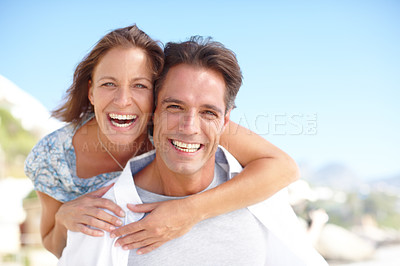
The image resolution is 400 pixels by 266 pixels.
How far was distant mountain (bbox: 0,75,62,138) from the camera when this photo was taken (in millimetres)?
11516

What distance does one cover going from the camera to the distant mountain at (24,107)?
37.8 ft

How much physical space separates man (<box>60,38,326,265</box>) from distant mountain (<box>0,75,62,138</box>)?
9.13 m

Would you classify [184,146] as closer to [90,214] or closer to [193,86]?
[193,86]

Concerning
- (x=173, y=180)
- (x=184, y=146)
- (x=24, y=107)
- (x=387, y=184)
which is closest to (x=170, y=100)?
(x=184, y=146)

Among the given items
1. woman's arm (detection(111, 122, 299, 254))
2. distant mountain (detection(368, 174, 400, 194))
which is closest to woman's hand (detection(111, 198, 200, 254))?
woman's arm (detection(111, 122, 299, 254))

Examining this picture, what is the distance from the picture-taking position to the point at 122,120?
254 centimetres

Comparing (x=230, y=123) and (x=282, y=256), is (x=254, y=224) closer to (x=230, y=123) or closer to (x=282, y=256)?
(x=282, y=256)

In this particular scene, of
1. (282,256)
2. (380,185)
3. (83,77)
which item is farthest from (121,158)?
(380,185)

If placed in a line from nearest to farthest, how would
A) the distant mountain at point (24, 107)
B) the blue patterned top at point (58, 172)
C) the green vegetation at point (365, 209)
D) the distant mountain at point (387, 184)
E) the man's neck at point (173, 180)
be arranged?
the man's neck at point (173, 180) → the blue patterned top at point (58, 172) → the distant mountain at point (24, 107) → the green vegetation at point (365, 209) → the distant mountain at point (387, 184)

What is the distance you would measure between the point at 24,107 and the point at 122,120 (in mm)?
11277

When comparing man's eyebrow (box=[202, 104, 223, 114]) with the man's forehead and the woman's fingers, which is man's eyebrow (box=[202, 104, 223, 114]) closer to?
the man's forehead

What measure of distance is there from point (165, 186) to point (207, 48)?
85 cm

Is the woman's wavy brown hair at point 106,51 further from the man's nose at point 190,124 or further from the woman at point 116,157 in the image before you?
the man's nose at point 190,124

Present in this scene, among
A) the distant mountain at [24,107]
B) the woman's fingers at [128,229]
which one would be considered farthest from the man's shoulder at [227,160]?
the distant mountain at [24,107]
